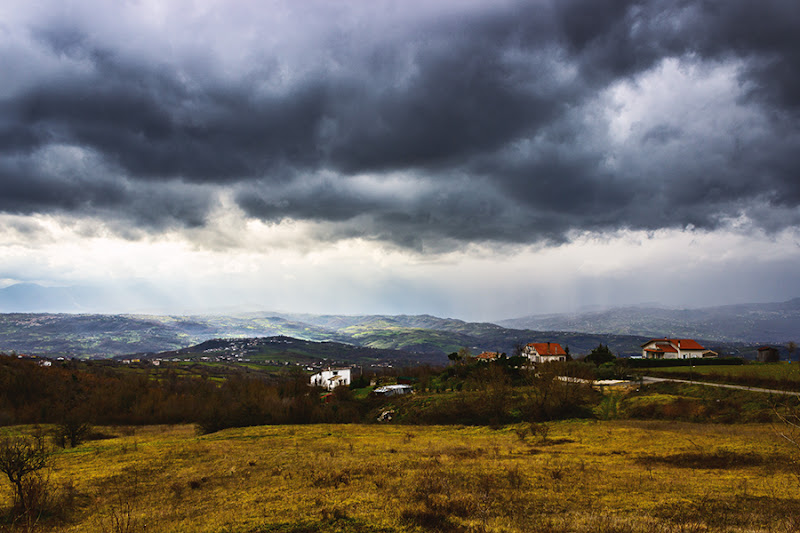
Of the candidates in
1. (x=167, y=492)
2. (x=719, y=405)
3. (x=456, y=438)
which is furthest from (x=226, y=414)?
(x=719, y=405)

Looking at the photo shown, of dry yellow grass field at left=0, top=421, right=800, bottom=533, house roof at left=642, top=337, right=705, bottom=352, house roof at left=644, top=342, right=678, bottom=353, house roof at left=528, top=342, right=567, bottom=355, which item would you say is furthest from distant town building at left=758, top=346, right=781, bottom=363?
dry yellow grass field at left=0, top=421, right=800, bottom=533

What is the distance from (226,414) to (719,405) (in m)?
60.1

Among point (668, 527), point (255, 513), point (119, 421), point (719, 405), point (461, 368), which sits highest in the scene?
point (668, 527)

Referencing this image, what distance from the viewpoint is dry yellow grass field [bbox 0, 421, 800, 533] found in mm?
13891

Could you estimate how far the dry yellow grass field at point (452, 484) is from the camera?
13.9 metres

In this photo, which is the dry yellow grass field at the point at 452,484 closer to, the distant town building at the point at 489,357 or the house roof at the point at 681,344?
the distant town building at the point at 489,357

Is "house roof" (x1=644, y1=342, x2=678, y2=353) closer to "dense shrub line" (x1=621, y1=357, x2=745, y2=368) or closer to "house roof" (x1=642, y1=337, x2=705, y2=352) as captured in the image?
"house roof" (x1=642, y1=337, x2=705, y2=352)

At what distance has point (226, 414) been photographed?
56.4 meters

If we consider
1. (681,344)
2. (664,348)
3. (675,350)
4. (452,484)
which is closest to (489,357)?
(664,348)

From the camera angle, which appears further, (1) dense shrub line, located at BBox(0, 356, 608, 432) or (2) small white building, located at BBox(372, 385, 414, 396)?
(2) small white building, located at BBox(372, 385, 414, 396)

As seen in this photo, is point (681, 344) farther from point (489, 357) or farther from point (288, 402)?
point (288, 402)

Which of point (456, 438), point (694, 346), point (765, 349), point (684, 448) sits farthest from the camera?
point (694, 346)

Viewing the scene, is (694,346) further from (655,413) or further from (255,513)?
(255,513)

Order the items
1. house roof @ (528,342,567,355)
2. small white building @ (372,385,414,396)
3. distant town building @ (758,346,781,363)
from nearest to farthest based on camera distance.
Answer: distant town building @ (758,346,781,363)
small white building @ (372,385,414,396)
house roof @ (528,342,567,355)
